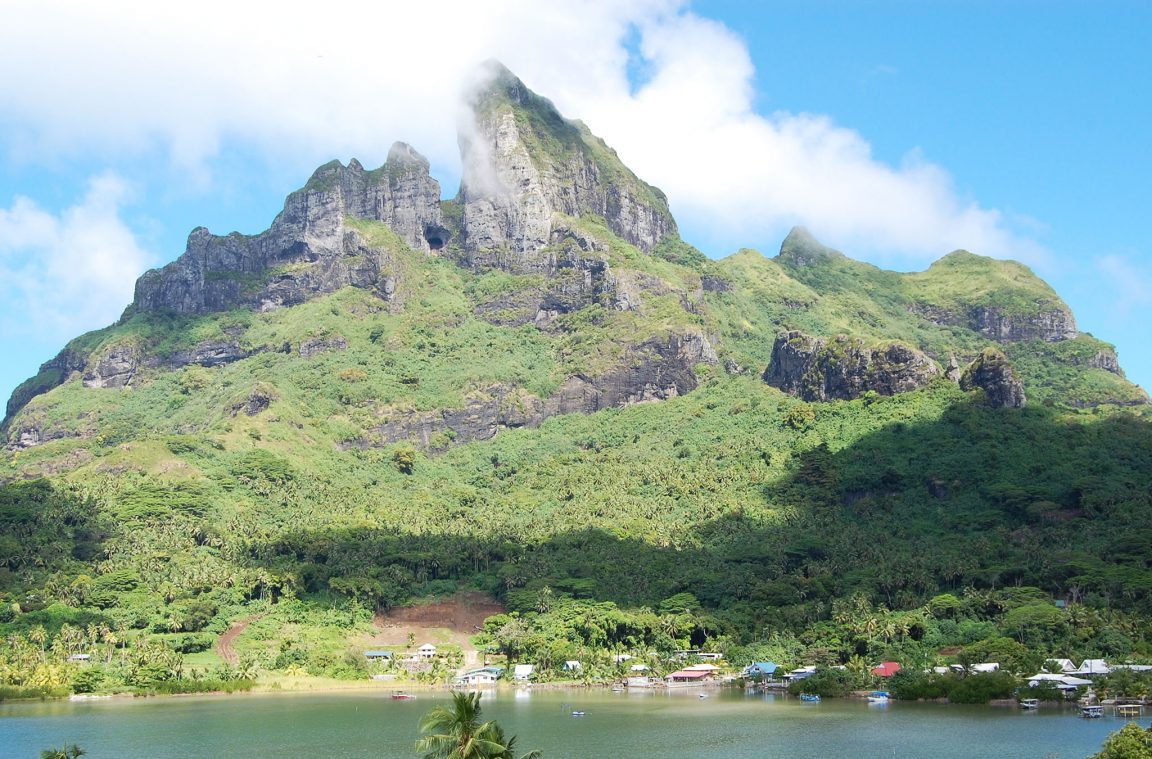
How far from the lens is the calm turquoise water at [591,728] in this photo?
78.8 m

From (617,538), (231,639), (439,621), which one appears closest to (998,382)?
(617,538)

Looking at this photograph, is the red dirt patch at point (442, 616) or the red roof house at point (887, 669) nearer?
the red roof house at point (887, 669)

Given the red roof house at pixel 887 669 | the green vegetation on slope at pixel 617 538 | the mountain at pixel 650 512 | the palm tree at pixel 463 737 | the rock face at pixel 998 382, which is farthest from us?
the rock face at pixel 998 382

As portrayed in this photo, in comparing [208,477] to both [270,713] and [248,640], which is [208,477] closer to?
[248,640]

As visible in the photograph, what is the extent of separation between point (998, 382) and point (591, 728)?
104985mm

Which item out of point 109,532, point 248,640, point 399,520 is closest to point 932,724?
point 248,640

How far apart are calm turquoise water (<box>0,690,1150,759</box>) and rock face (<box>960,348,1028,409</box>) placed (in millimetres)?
81186

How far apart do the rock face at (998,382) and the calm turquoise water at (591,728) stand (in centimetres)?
→ 8119

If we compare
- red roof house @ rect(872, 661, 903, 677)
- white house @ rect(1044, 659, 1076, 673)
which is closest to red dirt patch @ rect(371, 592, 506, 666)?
red roof house @ rect(872, 661, 903, 677)

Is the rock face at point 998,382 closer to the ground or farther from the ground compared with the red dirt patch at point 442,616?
farther from the ground

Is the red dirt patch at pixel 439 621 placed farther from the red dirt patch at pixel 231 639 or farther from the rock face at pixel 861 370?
the rock face at pixel 861 370

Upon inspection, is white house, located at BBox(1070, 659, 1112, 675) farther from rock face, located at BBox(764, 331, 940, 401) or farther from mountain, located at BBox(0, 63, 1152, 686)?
rock face, located at BBox(764, 331, 940, 401)

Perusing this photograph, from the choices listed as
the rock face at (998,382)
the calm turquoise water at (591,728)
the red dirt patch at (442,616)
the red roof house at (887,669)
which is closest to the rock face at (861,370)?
the rock face at (998,382)

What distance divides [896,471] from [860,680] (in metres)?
56.6
